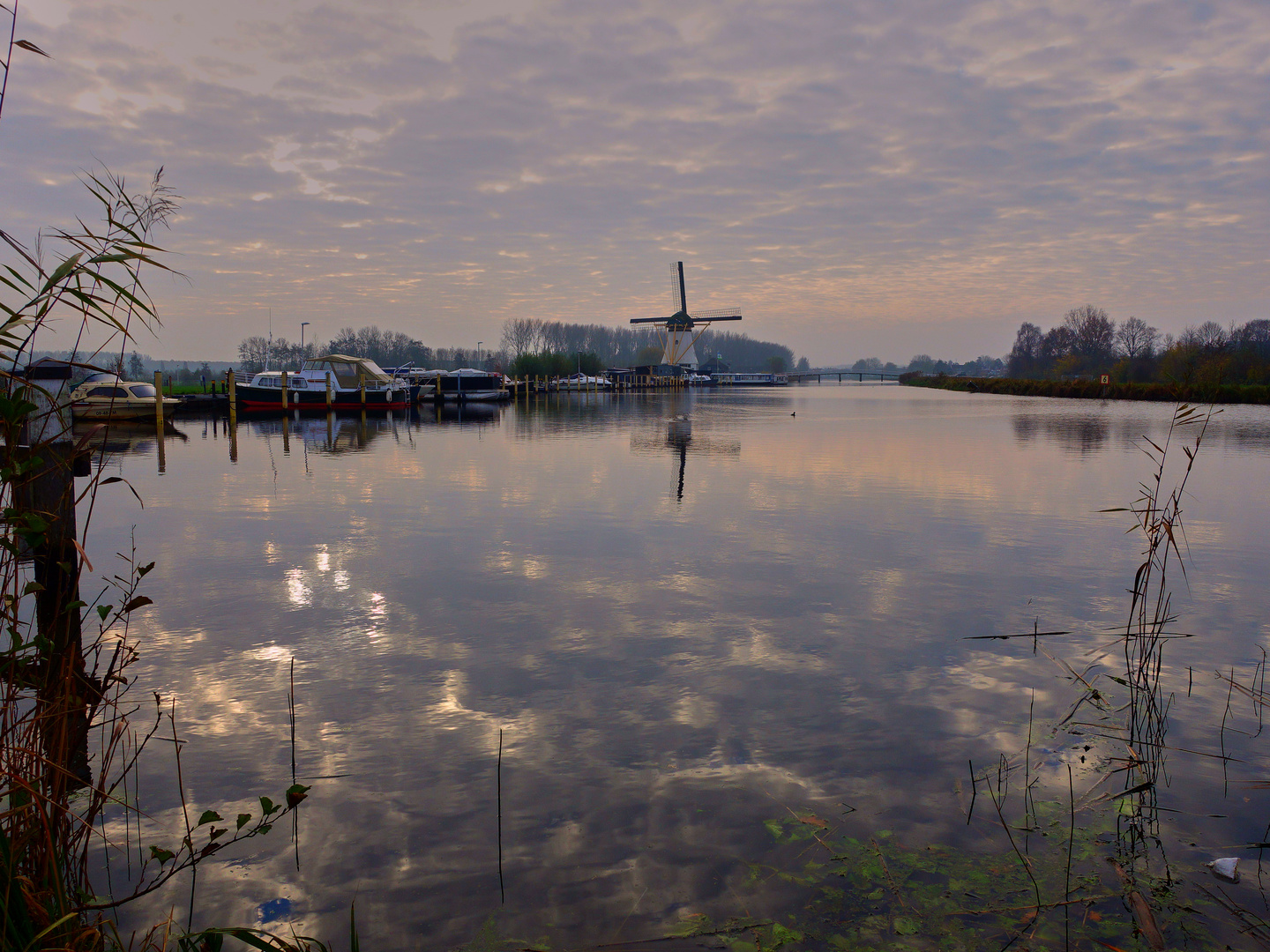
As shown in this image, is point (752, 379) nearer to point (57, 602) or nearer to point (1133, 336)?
point (1133, 336)

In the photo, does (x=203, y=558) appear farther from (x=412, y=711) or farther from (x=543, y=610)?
(x=412, y=711)

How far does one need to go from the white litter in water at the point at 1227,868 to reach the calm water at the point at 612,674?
159 mm

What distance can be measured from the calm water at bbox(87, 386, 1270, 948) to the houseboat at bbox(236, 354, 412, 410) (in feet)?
85.2

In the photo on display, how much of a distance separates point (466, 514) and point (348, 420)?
84.5 ft

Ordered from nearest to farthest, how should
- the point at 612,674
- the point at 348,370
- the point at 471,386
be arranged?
the point at 612,674
the point at 348,370
the point at 471,386

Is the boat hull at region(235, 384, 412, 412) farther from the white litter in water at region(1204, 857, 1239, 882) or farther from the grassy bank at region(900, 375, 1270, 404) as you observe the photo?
the white litter in water at region(1204, 857, 1239, 882)

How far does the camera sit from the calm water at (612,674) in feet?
11.9

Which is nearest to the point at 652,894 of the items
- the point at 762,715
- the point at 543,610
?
the point at 762,715

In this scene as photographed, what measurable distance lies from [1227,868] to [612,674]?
3586 millimetres

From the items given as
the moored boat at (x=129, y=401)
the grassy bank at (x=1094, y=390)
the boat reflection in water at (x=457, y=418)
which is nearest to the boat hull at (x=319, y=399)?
the boat reflection in water at (x=457, y=418)

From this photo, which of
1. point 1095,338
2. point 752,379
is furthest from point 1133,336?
point 752,379

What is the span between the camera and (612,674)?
5.80 meters

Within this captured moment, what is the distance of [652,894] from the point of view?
342 centimetres

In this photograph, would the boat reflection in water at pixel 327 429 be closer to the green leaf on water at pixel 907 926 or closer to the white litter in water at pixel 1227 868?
the green leaf on water at pixel 907 926
